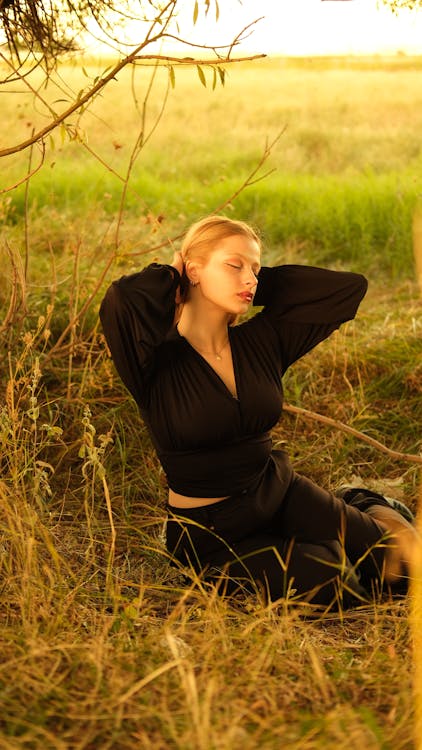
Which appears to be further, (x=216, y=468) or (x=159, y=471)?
(x=159, y=471)

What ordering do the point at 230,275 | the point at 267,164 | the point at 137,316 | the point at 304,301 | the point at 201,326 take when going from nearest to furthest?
the point at 137,316, the point at 230,275, the point at 201,326, the point at 304,301, the point at 267,164

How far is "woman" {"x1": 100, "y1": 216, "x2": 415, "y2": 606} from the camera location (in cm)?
281

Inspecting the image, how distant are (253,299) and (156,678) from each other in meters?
1.52

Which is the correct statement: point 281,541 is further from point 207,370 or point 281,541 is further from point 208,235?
point 208,235

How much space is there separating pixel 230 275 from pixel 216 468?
0.62 metres

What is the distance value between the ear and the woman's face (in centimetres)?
1

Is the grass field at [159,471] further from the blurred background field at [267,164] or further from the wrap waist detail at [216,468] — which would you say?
the wrap waist detail at [216,468]

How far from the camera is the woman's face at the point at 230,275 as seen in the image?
2834 mm

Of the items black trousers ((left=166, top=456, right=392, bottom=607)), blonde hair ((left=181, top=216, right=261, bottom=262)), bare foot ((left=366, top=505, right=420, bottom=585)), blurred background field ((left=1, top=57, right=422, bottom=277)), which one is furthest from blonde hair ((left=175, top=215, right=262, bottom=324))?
bare foot ((left=366, top=505, right=420, bottom=585))

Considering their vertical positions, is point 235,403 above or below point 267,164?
below

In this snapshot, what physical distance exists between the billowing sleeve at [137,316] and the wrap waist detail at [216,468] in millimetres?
295

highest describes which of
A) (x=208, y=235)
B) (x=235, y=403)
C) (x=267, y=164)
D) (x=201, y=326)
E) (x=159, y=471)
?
(x=208, y=235)

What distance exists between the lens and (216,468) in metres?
2.87

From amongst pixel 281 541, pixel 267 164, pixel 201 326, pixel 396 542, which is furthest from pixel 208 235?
pixel 267 164
